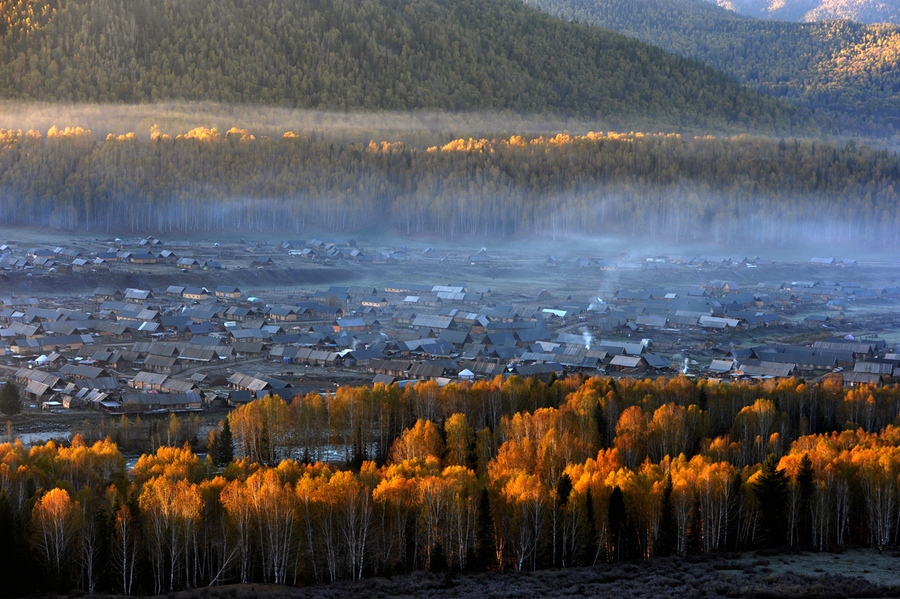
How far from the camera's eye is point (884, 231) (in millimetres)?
132625

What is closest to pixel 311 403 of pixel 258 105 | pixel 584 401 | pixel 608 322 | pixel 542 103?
pixel 584 401

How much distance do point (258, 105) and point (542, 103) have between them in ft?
195

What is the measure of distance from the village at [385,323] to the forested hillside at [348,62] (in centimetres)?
6949

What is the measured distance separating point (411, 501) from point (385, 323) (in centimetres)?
4087

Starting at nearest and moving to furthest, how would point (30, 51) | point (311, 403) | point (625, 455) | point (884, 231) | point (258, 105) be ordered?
point (625, 455) → point (311, 403) → point (884, 231) → point (30, 51) → point (258, 105)

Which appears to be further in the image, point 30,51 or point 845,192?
point 30,51

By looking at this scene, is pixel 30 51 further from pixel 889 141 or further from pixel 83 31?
pixel 889 141

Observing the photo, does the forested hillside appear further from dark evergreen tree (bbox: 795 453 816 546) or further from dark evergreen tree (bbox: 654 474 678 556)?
dark evergreen tree (bbox: 795 453 816 546)

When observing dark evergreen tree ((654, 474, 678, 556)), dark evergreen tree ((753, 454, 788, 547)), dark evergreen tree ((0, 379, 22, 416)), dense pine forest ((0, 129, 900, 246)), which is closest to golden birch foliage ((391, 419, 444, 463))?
dark evergreen tree ((654, 474, 678, 556))

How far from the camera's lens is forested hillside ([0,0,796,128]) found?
157 meters

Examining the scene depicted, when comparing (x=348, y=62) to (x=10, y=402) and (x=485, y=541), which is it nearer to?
(x=10, y=402)

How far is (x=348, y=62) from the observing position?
181375mm

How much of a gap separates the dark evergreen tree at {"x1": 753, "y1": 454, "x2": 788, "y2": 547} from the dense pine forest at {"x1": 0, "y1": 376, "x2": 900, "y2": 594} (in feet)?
0.18

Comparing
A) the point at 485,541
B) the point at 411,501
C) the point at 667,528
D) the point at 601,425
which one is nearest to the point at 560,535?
the point at 485,541
